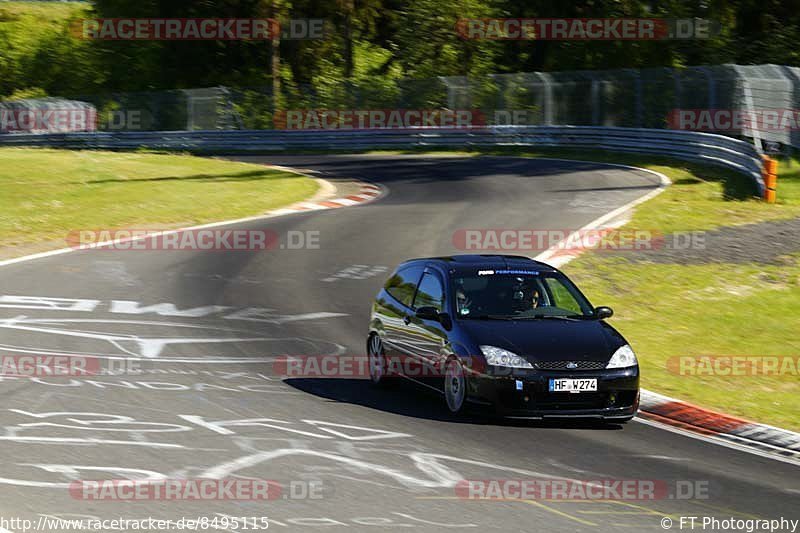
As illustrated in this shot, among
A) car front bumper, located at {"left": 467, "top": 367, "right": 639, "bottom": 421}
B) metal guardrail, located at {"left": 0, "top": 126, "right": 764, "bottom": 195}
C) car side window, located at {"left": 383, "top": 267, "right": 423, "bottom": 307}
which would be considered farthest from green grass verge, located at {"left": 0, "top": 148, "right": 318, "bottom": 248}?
car front bumper, located at {"left": 467, "top": 367, "right": 639, "bottom": 421}

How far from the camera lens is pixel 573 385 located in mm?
10758

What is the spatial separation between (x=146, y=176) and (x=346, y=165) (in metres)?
7.48

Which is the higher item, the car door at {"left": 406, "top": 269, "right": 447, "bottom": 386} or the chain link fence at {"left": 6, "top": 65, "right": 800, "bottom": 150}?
the chain link fence at {"left": 6, "top": 65, "right": 800, "bottom": 150}

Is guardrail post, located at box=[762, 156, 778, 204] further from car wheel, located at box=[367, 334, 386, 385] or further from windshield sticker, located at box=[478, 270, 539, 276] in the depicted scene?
car wheel, located at box=[367, 334, 386, 385]

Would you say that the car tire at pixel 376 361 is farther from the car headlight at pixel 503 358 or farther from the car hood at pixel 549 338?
the car headlight at pixel 503 358

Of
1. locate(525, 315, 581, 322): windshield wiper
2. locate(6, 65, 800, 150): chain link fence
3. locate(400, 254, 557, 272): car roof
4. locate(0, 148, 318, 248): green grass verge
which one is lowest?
locate(0, 148, 318, 248): green grass verge

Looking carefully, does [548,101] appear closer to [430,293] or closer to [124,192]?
[124,192]

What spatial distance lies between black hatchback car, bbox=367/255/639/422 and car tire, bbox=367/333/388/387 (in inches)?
0.5

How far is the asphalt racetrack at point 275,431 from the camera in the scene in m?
8.10

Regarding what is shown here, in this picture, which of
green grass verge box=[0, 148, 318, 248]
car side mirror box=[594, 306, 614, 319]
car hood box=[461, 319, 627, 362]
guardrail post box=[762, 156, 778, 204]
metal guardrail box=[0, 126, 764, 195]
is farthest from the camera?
metal guardrail box=[0, 126, 764, 195]

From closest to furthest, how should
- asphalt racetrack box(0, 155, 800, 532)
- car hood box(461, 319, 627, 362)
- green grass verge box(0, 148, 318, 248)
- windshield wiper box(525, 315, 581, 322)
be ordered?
asphalt racetrack box(0, 155, 800, 532) < car hood box(461, 319, 627, 362) < windshield wiper box(525, 315, 581, 322) < green grass verge box(0, 148, 318, 248)

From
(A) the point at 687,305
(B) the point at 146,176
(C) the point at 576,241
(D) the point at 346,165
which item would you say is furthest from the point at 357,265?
(D) the point at 346,165

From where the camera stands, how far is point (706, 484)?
8984mm

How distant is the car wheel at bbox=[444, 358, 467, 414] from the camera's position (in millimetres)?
11078
